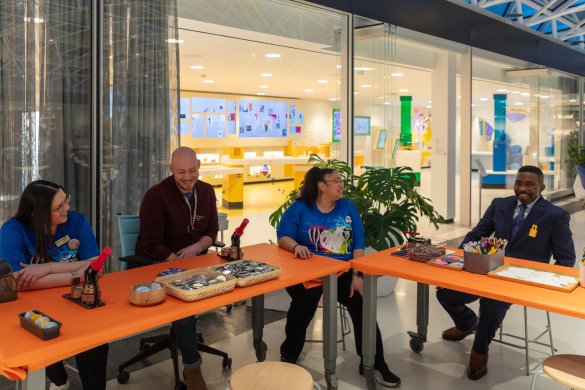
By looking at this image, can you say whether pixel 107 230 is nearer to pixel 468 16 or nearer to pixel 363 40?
pixel 363 40

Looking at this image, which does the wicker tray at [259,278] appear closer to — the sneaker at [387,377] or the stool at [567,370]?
the sneaker at [387,377]

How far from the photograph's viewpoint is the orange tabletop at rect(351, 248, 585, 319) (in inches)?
97.1

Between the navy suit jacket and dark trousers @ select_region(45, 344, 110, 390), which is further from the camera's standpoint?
the navy suit jacket

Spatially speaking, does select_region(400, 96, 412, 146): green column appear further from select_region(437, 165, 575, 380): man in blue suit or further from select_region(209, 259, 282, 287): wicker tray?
select_region(209, 259, 282, 287): wicker tray

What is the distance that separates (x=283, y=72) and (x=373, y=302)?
277 inches

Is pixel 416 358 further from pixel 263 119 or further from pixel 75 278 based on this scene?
pixel 263 119

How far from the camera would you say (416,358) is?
12.3 feet

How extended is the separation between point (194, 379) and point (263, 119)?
1309 cm

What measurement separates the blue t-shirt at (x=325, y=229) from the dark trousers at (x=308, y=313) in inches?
7.3

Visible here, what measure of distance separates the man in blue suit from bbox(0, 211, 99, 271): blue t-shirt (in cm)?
230

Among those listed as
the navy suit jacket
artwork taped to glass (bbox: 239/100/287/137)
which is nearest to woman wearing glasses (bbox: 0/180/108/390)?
the navy suit jacket

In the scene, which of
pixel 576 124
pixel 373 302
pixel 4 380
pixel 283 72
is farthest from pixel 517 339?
pixel 576 124

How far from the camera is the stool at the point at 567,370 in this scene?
2.31 meters

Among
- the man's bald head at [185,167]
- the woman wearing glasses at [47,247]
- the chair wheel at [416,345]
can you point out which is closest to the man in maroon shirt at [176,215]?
the man's bald head at [185,167]
